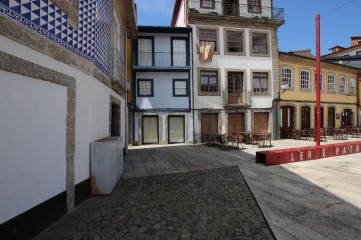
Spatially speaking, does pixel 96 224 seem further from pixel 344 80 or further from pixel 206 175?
pixel 344 80

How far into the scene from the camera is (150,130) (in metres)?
14.1

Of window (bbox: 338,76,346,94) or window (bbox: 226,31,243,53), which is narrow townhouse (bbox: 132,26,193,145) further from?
window (bbox: 338,76,346,94)

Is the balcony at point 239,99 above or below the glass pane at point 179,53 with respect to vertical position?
below

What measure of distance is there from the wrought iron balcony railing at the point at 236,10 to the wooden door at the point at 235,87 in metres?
4.37

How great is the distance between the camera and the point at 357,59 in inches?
1091

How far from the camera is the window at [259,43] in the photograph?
50.5 ft

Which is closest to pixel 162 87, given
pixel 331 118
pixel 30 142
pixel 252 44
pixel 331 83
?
pixel 252 44

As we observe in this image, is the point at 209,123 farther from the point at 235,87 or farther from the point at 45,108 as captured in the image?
the point at 45,108

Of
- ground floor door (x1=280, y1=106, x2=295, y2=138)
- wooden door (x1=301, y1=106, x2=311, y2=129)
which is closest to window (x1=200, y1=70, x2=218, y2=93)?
ground floor door (x1=280, y1=106, x2=295, y2=138)

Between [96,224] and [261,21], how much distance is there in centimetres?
1693

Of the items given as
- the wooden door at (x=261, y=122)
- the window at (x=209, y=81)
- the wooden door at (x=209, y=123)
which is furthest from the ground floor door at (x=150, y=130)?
the wooden door at (x=261, y=122)

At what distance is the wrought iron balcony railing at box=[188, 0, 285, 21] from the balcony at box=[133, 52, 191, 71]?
3.83 meters

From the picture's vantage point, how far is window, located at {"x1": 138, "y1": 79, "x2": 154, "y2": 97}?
13.9 m

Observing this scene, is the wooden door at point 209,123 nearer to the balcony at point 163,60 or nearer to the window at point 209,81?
the window at point 209,81
